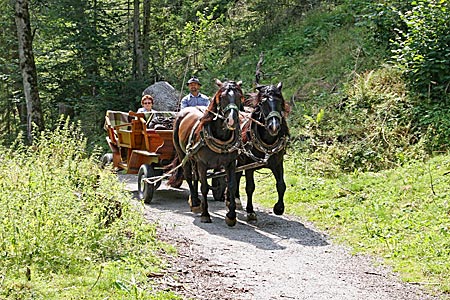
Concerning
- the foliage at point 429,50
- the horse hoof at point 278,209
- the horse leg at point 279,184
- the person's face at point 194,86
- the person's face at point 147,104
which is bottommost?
the horse hoof at point 278,209

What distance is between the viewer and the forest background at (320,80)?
8.77m

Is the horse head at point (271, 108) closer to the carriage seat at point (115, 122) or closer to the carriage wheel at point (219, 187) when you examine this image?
the carriage wheel at point (219, 187)

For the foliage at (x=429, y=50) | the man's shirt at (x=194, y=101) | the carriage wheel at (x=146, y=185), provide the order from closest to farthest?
1. the carriage wheel at (x=146, y=185)
2. the man's shirt at (x=194, y=101)
3. the foliage at (x=429, y=50)

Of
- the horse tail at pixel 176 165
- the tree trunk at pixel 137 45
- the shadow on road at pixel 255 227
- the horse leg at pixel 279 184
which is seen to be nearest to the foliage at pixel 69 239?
the shadow on road at pixel 255 227

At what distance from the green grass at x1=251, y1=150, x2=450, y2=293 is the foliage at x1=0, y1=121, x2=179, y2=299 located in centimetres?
272

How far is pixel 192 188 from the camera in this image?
396 inches

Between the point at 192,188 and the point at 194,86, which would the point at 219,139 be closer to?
the point at 192,188

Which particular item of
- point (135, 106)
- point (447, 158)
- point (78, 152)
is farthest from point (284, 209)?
point (135, 106)

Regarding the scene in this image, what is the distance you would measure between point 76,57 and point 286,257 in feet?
52.3

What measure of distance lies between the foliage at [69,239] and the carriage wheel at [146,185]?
3014 millimetres

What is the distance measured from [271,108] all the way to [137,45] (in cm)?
1352

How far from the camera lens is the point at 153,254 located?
255 inches

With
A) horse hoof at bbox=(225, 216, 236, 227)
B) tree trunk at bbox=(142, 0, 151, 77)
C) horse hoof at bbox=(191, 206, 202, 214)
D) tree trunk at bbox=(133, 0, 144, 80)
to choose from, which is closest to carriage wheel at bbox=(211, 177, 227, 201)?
horse hoof at bbox=(191, 206, 202, 214)

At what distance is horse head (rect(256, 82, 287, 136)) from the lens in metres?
8.79
